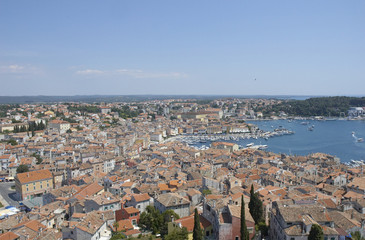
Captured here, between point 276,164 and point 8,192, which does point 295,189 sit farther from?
point 8,192

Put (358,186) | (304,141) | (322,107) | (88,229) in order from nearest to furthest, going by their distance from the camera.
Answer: (88,229) → (358,186) → (304,141) → (322,107)

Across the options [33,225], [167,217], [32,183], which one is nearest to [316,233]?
[167,217]

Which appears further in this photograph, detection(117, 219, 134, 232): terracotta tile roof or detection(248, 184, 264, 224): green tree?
detection(117, 219, 134, 232): terracotta tile roof

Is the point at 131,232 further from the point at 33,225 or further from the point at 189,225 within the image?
the point at 33,225

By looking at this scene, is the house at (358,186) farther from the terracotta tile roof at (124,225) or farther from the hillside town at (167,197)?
the terracotta tile roof at (124,225)

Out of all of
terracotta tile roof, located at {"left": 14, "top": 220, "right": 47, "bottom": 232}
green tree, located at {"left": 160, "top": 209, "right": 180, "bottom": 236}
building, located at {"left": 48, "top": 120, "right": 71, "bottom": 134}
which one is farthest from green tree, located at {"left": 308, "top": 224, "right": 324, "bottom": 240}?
building, located at {"left": 48, "top": 120, "right": 71, "bottom": 134}

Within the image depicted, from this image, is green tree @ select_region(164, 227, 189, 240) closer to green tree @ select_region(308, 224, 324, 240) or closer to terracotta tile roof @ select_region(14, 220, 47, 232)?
green tree @ select_region(308, 224, 324, 240)

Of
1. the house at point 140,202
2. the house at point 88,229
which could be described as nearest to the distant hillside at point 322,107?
the house at point 140,202

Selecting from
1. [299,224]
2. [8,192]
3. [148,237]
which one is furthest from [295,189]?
[8,192]
